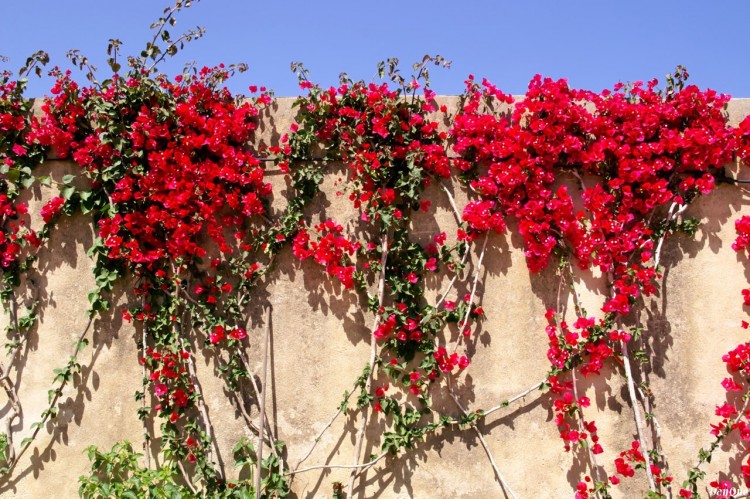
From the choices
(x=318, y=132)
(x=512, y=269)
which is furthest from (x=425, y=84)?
(x=512, y=269)

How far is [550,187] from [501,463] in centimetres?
151

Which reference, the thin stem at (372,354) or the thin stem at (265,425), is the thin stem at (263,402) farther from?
the thin stem at (372,354)

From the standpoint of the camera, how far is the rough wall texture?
3.40 m

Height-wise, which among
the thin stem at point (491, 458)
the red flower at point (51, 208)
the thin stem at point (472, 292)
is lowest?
the thin stem at point (491, 458)

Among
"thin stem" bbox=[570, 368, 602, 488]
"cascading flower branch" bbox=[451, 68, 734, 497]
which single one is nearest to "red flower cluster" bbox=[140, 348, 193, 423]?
"cascading flower branch" bbox=[451, 68, 734, 497]

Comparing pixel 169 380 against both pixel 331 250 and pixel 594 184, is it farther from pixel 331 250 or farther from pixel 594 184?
pixel 594 184

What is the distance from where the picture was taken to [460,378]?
3.45 meters

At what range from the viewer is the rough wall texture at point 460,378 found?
3402 mm

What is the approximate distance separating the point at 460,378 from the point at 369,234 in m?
0.92

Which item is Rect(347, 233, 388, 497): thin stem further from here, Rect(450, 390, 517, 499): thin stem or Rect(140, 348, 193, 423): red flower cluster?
Rect(140, 348, 193, 423): red flower cluster

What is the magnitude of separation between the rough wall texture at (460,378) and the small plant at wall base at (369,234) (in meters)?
0.05

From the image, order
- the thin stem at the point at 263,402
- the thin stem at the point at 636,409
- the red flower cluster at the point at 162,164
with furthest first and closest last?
the red flower cluster at the point at 162,164
the thin stem at the point at 636,409
the thin stem at the point at 263,402

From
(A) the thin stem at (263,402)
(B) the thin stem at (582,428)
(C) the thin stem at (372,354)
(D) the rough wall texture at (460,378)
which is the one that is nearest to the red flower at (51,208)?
(D) the rough wall texture at (460,378)

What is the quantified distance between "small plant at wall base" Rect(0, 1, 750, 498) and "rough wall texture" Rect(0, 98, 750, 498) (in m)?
0.05
